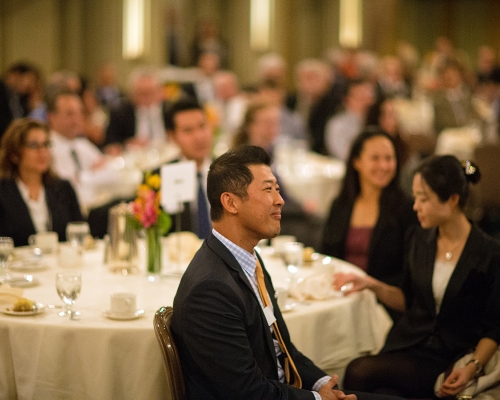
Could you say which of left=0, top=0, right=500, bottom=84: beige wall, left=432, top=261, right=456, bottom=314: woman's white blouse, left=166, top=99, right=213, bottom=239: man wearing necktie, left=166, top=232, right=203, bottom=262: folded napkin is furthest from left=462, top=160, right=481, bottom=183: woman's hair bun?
left=0, top=0, right=500, bottom=84: beige wall

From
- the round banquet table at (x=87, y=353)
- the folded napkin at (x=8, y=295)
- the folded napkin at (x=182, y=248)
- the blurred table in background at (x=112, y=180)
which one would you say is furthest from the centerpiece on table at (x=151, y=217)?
the blurred table in background at (x=112, y=180)

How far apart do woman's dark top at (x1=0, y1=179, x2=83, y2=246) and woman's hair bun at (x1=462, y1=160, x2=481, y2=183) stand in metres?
2.27

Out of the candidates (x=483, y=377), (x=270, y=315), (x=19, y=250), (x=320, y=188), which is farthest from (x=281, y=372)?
(x=320, y=188)

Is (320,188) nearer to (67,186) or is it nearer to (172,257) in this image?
(67,186)

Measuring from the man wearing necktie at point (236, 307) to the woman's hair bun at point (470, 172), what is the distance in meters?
0.91

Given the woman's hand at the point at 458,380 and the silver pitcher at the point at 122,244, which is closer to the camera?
the woman's hand at the point at 458,380

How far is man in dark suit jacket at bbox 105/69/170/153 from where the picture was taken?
8.49 meters

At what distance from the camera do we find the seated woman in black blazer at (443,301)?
2650 mm

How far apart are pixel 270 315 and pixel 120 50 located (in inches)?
402

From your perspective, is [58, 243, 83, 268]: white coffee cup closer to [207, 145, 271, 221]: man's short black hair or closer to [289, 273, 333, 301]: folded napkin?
[289, 273, 333, 301]: folded napkin

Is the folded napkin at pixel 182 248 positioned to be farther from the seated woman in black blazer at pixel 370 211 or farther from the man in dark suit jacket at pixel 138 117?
the man in dark suit jacket at pixel 138 117

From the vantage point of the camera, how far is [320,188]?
21.7 ft

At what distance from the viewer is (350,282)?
290cm

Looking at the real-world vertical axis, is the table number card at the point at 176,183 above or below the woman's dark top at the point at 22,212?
above
